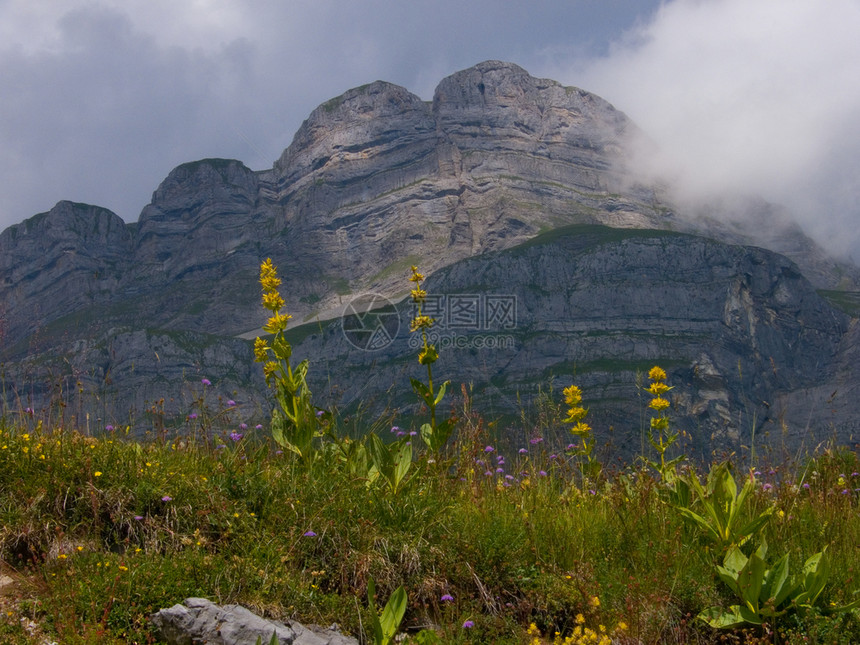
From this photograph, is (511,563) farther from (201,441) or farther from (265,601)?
(201,441)

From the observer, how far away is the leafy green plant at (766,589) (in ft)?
16.2

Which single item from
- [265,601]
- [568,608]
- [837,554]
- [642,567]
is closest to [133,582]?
[265,601]

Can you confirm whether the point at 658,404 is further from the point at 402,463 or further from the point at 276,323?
the point at 276,323

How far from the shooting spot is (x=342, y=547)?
17.9 ft

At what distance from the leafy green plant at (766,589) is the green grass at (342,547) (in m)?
0.13

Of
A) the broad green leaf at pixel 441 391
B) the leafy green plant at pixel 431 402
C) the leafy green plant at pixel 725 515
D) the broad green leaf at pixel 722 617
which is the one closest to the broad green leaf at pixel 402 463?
the leafy green plant at pixel 431 402

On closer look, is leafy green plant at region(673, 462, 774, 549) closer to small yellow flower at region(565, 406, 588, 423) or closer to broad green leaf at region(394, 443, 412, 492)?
broad green leaf at region(394, 443, 412, 492)

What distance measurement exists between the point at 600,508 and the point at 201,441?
386cm

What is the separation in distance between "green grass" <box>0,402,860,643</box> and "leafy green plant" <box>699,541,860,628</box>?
133 millimetres

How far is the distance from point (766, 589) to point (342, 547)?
3.01m

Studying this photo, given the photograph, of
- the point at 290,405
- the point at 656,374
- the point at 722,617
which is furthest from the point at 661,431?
the point at 290,405

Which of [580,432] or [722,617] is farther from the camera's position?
[580,432]

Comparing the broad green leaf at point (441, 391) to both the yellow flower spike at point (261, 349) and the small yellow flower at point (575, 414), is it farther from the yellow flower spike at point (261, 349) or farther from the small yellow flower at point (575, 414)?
the small yellow flower at point (575, 414)

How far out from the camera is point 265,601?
5.01 meters
